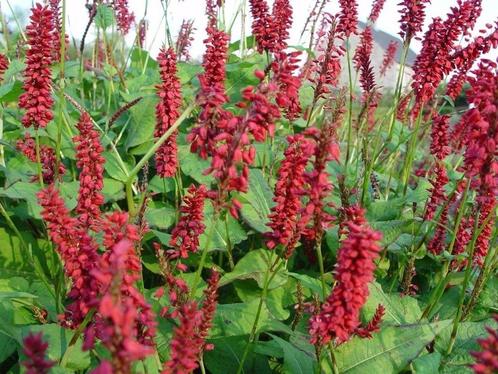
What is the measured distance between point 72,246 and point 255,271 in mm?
1268

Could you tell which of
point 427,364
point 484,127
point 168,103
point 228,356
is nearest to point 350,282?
point 484,127

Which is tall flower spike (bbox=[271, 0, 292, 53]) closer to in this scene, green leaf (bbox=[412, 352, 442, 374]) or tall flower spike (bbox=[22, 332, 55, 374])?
green leaf (bbox=[412, 352, 442, 374])

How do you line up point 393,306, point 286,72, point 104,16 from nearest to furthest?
point 286,72 → point 393,306 → point 104,16

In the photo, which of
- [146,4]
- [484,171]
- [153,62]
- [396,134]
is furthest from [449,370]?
[153,62]

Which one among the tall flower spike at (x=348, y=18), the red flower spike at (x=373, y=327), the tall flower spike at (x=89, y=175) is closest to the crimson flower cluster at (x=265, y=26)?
the tall flower spike at (x=348, y=18)

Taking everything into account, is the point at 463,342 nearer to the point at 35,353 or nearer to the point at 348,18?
the point at 348,18

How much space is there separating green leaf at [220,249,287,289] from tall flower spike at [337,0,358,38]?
5.14 ft

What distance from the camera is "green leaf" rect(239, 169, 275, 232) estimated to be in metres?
3.44

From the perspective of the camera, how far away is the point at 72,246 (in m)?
1.96

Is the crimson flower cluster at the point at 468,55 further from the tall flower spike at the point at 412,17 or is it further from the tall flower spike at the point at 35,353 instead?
the tall flower spike at the point at 35,353

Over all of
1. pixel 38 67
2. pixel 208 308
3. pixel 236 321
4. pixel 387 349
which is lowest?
pixel 236 321

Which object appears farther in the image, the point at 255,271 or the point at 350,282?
the point at 255,271

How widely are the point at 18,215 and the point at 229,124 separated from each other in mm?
2294

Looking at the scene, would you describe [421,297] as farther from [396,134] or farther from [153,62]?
[153,62]
